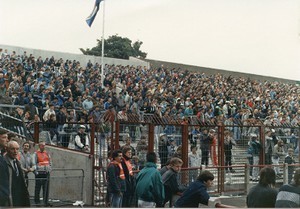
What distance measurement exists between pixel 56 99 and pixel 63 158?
4.06m

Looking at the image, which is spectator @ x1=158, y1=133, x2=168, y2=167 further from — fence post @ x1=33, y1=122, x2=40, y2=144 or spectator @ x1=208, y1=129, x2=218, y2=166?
fence post @ x1=33, y1=122, x2=40, y2=144

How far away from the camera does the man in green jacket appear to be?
762 cm

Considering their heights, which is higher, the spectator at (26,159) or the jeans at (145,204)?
the spectator at (26,159)

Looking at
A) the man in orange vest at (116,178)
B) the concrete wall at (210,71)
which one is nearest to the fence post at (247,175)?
the man in orange vest at (116,178)

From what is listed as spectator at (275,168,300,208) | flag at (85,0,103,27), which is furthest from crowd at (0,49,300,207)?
flag at (85,0,103,27)

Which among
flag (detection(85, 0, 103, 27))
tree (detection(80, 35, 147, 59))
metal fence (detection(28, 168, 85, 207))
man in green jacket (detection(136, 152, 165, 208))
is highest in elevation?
tree (detection(80, 35, 147, 59))

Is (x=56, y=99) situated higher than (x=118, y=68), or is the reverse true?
(x=118, y=68)

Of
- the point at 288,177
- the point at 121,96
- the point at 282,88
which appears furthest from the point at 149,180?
the point at 282,88

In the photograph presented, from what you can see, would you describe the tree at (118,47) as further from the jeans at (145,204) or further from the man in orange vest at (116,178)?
the jeans at (145,204)

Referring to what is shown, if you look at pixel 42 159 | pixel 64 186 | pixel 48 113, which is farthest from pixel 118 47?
pixel 42 159

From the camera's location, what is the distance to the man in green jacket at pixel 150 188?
7.62 metres

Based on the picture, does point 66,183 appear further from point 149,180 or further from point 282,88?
point 282,88

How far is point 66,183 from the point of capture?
12375 mm

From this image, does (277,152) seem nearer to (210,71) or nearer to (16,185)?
(16,185)
